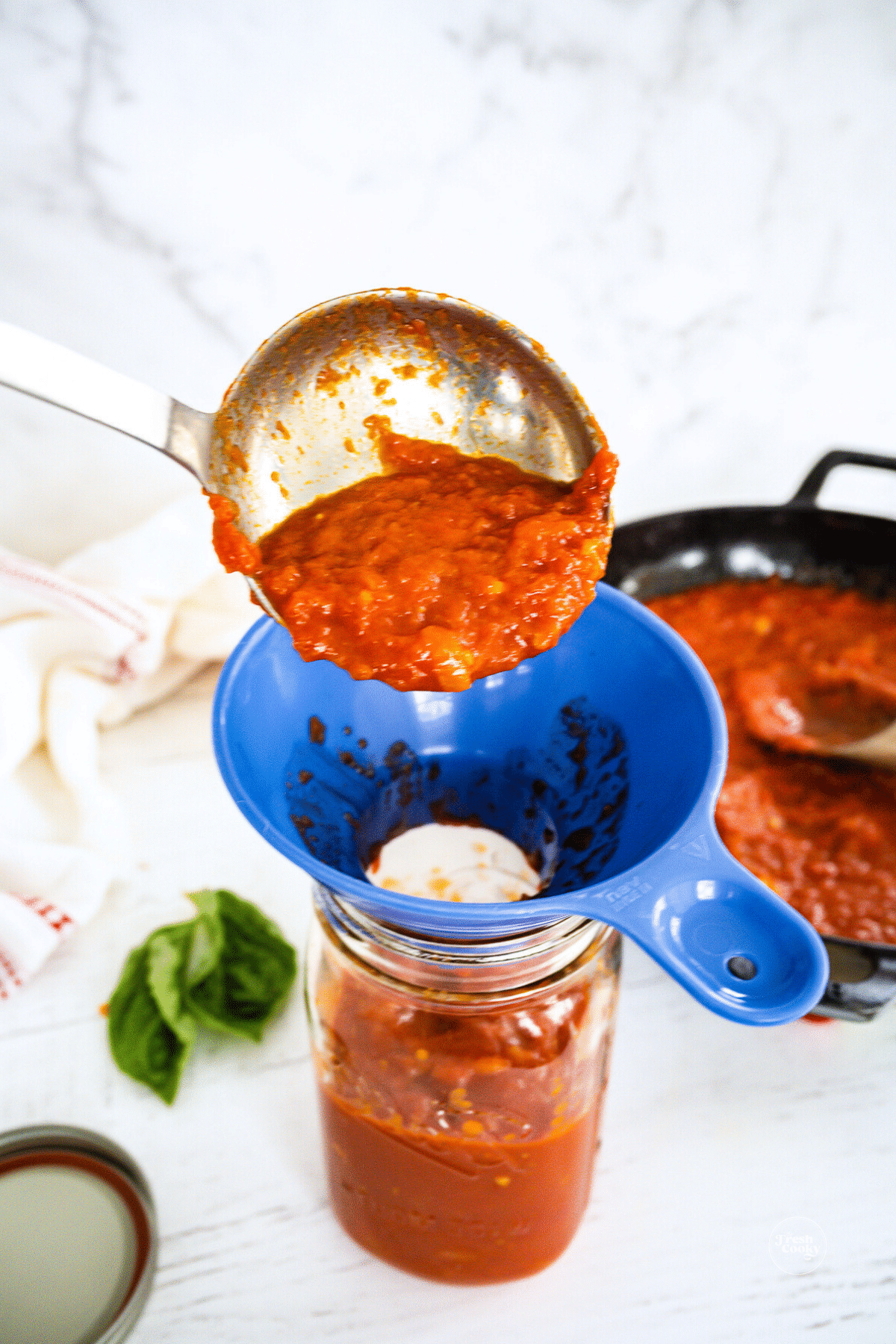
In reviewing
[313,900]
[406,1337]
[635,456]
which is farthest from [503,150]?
[406,1337]

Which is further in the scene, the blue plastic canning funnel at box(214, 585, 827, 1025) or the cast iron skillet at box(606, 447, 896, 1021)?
the cast iron skillet at box(606, 447, 896, 1021)

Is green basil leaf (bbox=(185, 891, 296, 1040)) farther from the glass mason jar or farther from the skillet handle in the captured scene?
the skillet handle

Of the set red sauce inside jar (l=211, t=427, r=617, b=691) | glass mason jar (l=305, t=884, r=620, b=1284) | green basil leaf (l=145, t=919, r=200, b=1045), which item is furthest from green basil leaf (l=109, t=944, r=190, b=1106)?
red sauce inside jar (l=211, t=427, r=617, b=691)

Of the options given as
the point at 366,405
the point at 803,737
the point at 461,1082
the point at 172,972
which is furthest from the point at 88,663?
the point at 803,737

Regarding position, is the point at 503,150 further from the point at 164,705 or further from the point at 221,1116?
the point at 221,1116

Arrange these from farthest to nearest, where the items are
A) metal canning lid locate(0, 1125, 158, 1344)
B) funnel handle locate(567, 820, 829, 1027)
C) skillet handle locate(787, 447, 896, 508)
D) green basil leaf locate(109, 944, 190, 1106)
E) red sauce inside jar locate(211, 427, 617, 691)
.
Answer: skillet handle locate(787, 447, 896, 508)
green basil leaf locate(109, 944, 190, 1106)
metal canning lid locate(0, 1125, 158, 1344)
red sauce inside jar locate(211, 427, 617, 691)
funnel handle locate(567, 820, 829, 1027)

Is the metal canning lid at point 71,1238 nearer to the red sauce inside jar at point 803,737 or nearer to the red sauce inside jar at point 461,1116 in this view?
the red sauce inside jar at point 461,1116

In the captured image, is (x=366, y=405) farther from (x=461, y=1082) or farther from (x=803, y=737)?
(x=803, y=737)
